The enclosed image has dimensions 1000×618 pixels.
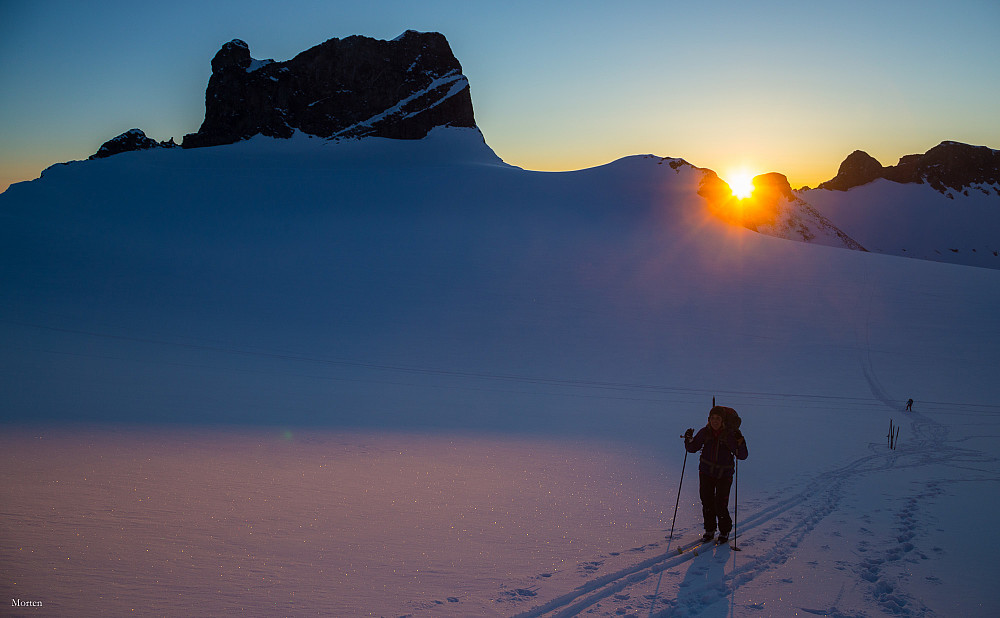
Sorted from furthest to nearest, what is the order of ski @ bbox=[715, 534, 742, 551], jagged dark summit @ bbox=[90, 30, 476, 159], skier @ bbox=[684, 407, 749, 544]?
jagged dark summit @ bbox=[90, 30, 476, 159] → skier @ bbox=[684, 407, 749, 544] → ski @ bbox=[715, 534, 742, 551]

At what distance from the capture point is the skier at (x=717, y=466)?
635 cm

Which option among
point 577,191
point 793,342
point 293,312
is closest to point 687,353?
point 793,342

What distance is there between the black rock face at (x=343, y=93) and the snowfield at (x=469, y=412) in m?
33.3

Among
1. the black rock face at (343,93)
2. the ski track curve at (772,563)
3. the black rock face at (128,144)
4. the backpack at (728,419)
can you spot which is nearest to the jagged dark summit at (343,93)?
the black rock face at (343,93)

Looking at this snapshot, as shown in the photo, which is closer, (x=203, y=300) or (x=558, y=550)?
(x=558, y=550)

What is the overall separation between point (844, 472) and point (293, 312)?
2040cm

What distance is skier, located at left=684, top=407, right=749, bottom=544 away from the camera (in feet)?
20.8

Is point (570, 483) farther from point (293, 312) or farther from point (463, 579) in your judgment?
point (293, 312)

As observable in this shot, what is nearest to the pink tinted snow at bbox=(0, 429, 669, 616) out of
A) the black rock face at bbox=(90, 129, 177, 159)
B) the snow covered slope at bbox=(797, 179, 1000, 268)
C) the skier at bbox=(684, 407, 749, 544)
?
the skier at bbox=(684, 407, 749, 544)

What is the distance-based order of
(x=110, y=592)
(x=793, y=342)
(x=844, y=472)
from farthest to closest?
(x=793, y=342), (x=844, y=472), (x=110, y=592)

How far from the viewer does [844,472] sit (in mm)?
9484

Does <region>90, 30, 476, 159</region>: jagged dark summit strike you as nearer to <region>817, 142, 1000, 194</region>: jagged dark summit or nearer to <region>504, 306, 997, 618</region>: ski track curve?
<region>504, 306, 997, 618</region>: ski track curve

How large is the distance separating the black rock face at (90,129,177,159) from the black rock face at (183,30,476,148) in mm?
10298

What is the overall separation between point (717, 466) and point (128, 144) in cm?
9374
